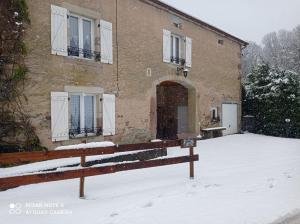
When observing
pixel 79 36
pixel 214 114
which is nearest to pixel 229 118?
pixel 214 114

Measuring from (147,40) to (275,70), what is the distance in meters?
9.38

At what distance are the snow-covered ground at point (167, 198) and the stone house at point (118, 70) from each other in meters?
2.93

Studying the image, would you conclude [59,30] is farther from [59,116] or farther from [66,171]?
[66,171]

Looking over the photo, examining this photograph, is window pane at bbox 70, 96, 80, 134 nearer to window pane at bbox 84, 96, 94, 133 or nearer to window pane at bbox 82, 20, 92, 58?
window pane at bbox 84, 96, 94, 133

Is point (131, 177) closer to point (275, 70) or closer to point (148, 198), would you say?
point (148, 198)

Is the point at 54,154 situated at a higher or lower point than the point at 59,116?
lower

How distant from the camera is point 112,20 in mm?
10492

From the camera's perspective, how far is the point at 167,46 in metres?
13.0

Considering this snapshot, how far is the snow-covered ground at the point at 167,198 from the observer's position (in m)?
4.54

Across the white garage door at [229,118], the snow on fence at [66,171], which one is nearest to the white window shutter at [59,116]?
the snow on fence at [66,171]

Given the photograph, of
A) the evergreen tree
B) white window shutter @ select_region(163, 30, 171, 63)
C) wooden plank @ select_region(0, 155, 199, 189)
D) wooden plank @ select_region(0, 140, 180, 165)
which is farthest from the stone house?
wooden plank @ select_region(0, 155, 199, 189)

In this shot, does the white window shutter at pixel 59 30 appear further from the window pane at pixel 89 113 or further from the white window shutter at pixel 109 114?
the white window shutter at pixel 109 114

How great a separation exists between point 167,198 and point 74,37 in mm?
5846

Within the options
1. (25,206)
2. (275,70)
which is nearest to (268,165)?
(25,206)
